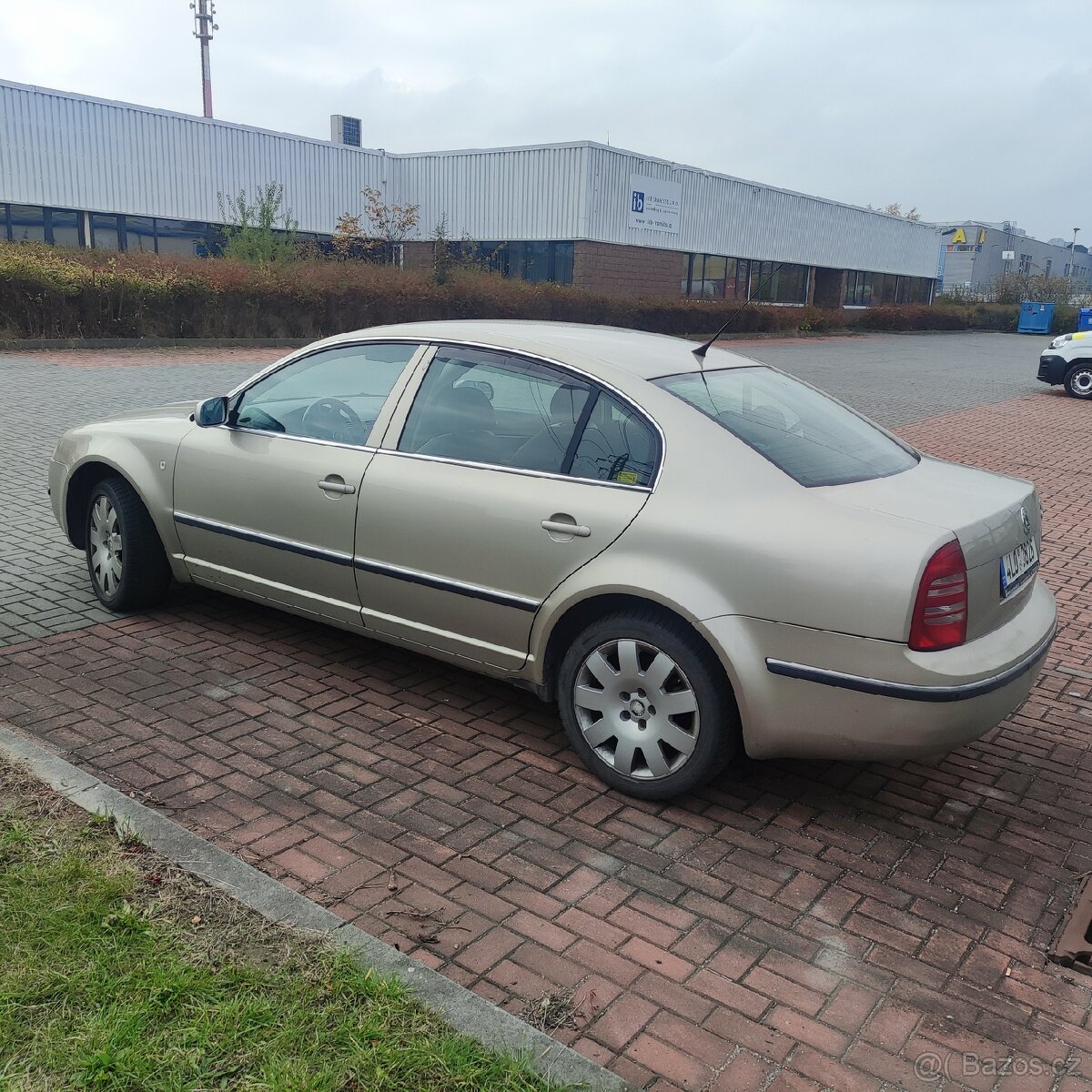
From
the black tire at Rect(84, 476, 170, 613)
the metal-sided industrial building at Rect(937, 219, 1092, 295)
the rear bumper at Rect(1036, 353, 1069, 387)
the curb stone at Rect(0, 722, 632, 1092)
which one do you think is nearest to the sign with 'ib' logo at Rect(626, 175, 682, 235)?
the rear bumper at Rect(1036, 353, 1069, 387)

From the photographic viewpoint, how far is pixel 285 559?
15.5 feet

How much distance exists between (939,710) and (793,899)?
732 millimetres

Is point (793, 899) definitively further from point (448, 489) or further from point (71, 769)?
point (71, 769)

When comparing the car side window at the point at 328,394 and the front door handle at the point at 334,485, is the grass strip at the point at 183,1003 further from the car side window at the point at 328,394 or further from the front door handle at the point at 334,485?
the car side window at the point at 328,394

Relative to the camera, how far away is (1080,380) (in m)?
20.0

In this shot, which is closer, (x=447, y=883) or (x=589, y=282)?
(x=447, y=883)

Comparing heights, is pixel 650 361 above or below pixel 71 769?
above

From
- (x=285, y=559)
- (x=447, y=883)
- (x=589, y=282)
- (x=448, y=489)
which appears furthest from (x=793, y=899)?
(x=589, y=282)

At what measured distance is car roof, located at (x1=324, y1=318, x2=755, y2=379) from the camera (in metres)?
4.13

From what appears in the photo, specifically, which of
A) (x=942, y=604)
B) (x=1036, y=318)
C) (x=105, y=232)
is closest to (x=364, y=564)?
(x=942, y=604)

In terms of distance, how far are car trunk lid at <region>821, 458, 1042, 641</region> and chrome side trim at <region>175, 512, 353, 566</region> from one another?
203 centimetres

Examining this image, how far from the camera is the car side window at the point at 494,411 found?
13.3ft

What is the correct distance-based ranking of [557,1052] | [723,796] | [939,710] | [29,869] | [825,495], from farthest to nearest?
1. [723,796]
2. [825,495]
3. [939,710]
4. [29,869]
5. [557,1052]

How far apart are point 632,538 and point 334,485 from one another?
1437mm
